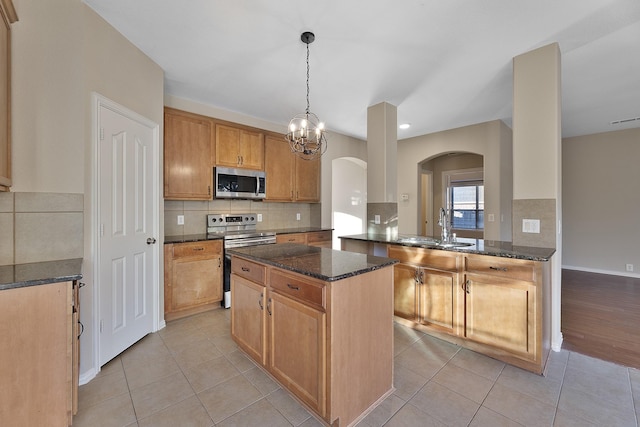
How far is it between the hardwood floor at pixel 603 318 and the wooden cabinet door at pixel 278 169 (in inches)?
145

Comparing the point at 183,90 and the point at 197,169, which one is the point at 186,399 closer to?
the point at 197,169

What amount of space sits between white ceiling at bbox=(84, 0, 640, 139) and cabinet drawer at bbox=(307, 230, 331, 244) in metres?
1.91

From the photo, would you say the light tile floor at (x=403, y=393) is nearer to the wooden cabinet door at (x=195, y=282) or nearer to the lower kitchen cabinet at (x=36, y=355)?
the lower kitchen cabinet at (x=36, y=355)

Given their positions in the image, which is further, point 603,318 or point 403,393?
point 603,318

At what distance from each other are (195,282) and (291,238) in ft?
4.69

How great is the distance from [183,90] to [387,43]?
238cm

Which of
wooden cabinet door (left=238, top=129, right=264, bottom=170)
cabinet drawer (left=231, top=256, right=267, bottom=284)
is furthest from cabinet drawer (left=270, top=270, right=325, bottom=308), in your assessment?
wooden cabinet door (left=238, top=129, right=264, bottom=170)

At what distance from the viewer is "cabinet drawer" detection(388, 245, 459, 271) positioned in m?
2.39

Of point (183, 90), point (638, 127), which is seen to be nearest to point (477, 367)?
point (183, 90)

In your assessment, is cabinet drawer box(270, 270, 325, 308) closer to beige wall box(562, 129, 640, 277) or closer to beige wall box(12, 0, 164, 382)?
beige wall box(12, 0, 164, 382)

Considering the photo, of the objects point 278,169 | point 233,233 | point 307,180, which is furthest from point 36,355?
point 307,180

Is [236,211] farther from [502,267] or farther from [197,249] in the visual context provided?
[502,267]

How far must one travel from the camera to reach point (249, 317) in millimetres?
2096

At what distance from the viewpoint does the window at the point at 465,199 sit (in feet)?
21.7
